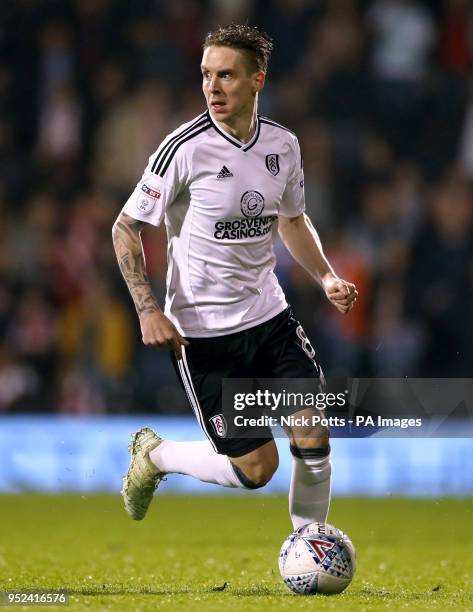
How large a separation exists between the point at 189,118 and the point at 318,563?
7471 millimetres

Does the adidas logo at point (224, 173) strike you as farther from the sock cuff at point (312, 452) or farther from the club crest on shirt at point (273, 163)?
the sock cuff at point (312, 452)

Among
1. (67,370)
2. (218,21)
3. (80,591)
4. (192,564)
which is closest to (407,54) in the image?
(218,21)

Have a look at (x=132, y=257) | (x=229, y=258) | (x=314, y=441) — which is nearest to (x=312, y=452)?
(x=314, y=441)

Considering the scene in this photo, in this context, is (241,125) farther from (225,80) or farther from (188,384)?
(188,384)

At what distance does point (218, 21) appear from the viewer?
44.7 feet

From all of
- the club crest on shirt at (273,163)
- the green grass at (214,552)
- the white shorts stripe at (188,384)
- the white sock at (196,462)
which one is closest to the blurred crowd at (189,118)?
the green grass at (214,552)

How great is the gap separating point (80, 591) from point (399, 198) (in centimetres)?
727

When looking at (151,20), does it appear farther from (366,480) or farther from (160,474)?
(160,474)

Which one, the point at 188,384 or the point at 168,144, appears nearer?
the point at 168,144

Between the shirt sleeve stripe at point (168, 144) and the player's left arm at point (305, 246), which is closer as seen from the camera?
the shirt sleeve stripe at point (168, 144)

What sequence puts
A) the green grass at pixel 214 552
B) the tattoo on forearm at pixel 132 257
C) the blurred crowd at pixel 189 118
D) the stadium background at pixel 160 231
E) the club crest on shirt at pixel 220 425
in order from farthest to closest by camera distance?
the blurred crowd at pixel 189 118
the stadium background at pixel 160 231
the club crest on shirt at pixel 220 425
the tattoo on forearm at pixel 132 257
the green grass at pixel 214 552

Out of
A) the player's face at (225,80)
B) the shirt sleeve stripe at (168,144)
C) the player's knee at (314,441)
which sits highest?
the player's face at (225,80)

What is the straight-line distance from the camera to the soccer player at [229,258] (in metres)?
5.90

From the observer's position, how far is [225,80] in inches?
233
